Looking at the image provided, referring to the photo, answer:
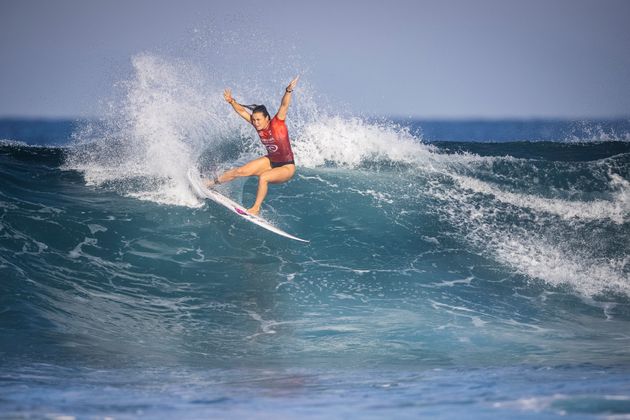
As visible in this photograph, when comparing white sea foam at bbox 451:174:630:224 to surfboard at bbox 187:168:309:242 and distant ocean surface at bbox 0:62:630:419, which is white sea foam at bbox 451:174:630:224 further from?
surfboard at bbox 187:168:309:242

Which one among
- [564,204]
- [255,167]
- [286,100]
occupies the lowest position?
[564,204]

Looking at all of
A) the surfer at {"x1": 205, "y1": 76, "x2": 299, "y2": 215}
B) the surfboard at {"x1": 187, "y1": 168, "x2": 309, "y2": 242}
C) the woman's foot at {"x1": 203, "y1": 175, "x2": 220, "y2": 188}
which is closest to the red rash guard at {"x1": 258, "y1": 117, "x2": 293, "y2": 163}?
the surfer at {"x1": 205, "y1": 76, "x2": 299, "y2": 215}

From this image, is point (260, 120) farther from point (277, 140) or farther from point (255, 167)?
point (255, 167)

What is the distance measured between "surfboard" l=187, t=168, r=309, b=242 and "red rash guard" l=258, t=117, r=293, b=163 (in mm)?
656

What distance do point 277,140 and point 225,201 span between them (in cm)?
101

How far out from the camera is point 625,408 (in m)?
2.85

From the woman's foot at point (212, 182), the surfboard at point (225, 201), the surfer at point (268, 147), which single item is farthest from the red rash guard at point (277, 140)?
the woman's foot at point (212, 182)

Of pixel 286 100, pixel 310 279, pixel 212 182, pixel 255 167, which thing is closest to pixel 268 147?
pixel 255 167

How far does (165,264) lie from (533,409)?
4.42 meters

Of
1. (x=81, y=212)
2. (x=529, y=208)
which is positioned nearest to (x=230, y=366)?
(x=81, y=212)

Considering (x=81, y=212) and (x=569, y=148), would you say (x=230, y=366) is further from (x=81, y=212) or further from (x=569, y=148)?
(x=569, y=148)

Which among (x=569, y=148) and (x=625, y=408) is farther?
(x=569, y=148)

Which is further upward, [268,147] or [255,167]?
[268,147]

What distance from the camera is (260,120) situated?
6.53m
